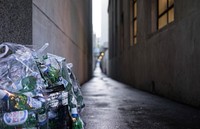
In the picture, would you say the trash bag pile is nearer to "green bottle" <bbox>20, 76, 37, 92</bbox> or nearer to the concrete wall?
"green bottle" <bbox>20, 76, 37, 92</bbox>

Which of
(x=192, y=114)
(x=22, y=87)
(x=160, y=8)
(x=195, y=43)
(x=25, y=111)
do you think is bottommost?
(x=192, y=114)

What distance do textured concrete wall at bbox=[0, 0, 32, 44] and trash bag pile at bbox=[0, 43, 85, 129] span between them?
1326 millimetres

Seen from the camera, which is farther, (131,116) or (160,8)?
(160,8)

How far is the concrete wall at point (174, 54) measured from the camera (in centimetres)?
759

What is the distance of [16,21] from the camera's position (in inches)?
177

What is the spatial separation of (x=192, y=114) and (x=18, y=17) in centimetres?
411

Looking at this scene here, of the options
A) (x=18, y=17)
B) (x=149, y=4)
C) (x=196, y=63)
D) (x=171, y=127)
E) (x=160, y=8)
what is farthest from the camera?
(x=149, y=4)

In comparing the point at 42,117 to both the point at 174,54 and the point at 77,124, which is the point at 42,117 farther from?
the point at 174,54

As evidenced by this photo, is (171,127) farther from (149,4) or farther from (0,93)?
(149,4)

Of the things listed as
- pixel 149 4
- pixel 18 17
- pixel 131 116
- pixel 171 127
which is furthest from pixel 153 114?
pixel 149 4

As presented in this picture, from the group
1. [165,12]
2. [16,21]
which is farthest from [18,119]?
[165,12]

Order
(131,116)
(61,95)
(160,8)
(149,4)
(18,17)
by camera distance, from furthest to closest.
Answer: (149,4)
(160,8)
(131,116)
(18,17)
(61,95)

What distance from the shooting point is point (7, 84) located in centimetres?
270

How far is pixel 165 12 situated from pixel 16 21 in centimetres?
799
